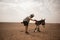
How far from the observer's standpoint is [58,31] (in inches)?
78.1

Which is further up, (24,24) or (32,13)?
A: (32,13)

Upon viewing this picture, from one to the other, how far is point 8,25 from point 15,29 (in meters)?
0.10

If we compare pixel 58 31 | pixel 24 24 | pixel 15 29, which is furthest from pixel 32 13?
pixel 58 31

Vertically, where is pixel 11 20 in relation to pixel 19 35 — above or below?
above

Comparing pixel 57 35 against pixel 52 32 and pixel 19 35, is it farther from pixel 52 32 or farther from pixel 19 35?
pixel 19 35

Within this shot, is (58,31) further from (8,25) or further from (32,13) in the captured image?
(8,25)

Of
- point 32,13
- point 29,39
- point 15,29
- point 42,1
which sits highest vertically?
point 42,1

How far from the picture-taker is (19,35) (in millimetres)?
1883

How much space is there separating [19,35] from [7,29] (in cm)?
17

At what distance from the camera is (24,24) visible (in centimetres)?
189

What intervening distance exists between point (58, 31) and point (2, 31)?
718 mm

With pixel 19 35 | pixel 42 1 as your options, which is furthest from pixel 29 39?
pixel 42 1

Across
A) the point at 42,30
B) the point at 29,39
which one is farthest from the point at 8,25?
the point at 42,30

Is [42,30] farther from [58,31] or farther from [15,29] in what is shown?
[15,29]
